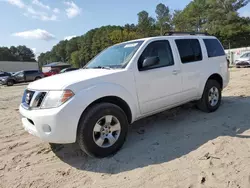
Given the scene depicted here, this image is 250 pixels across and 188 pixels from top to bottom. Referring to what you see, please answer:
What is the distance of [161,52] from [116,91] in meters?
1.41

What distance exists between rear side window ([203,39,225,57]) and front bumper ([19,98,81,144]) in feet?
12.1

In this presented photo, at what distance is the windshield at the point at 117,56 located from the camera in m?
4.15

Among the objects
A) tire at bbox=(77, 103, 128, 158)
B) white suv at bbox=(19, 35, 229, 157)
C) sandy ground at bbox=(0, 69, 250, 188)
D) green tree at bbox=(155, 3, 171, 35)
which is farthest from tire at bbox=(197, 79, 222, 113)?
green tree at bbox=(155, 3, 171, 35)

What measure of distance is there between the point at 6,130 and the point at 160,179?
4182mm

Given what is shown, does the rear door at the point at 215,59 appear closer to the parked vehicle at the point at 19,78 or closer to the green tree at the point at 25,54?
the parked vehicle at the point at 19,78

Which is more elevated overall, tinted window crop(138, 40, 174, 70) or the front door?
tinted window crop(138, 40, 174, 70)

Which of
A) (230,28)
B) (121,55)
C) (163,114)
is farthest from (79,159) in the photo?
(230,28)

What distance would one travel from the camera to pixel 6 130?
5594 mm

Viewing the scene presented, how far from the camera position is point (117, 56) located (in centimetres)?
443

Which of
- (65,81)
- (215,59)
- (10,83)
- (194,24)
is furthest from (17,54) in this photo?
(65,81)

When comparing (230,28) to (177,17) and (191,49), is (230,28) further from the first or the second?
(191,49)

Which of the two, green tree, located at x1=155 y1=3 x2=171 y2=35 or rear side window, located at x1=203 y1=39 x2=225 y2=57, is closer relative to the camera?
rear side window, located at x1=203 y1=39 x2=225 y2=57

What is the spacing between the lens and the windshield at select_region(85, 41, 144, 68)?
13.6ft

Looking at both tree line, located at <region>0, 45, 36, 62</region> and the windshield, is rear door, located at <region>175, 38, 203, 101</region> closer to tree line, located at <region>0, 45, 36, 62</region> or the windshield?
the windshield
